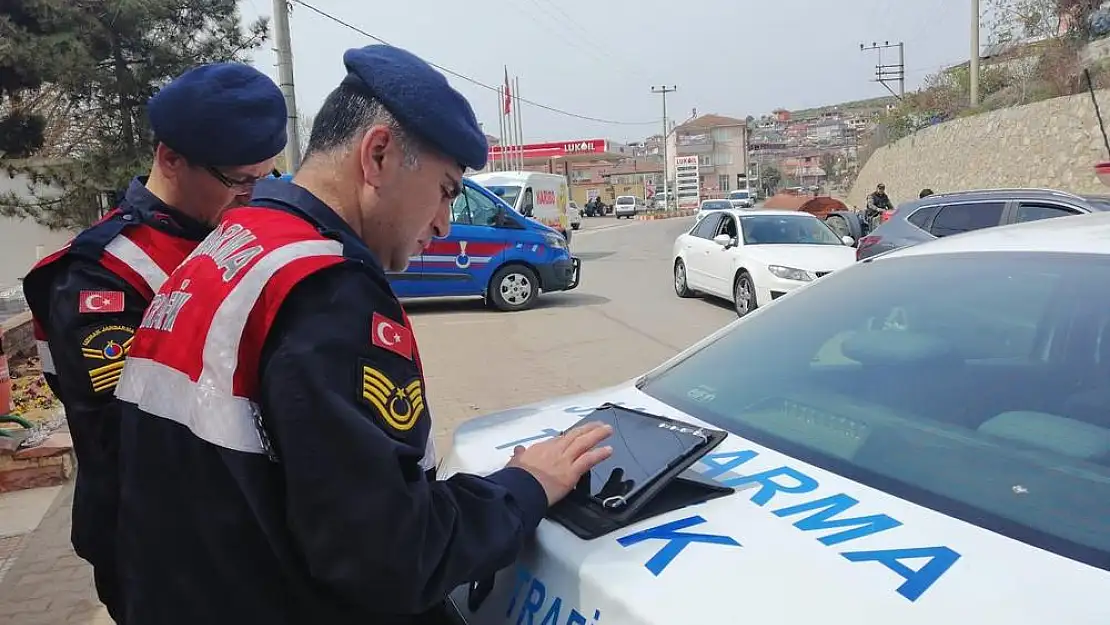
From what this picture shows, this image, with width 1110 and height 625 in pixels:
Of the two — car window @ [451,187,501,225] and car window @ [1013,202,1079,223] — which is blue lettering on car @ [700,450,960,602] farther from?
car window @ [451,187,501,225]

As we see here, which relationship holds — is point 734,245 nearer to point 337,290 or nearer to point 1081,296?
point 1081,296

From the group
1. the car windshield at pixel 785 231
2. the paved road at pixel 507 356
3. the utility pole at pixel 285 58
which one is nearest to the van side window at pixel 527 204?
the paved road at pixel 507 356

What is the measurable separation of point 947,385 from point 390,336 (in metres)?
1.37

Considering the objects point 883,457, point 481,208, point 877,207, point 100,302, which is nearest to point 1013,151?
point 877,207

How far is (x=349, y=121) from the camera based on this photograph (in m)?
1.31

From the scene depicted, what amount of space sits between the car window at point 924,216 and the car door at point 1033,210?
0.82 meters

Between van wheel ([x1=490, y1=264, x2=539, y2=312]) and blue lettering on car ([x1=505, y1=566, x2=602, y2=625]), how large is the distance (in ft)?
33.3

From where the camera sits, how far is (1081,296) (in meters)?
1.90

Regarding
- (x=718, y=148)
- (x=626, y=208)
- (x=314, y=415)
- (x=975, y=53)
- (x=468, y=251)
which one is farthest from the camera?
(x=718, y=148)

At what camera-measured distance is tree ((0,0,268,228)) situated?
911 cm

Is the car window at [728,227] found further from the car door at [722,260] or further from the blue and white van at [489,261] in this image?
the blue and white van at [489,261]

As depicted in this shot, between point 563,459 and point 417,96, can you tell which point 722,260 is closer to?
point 563,459

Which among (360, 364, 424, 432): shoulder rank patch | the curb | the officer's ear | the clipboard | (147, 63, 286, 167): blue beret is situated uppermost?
(147, 63, 286, 167): blue beret

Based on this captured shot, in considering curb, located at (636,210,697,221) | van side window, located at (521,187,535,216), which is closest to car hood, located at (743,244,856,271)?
van side window, located at (521,187,535,216)
